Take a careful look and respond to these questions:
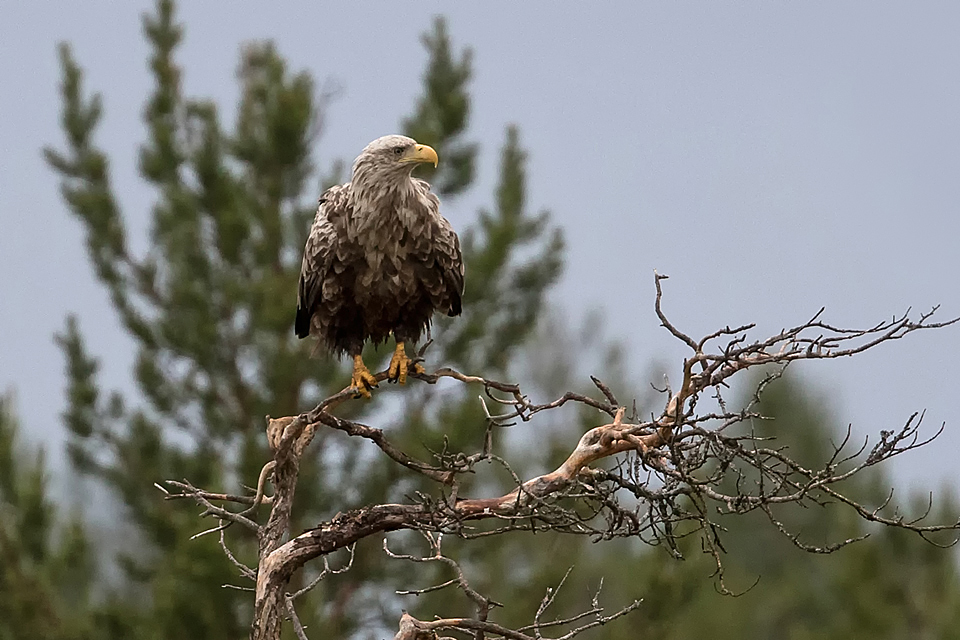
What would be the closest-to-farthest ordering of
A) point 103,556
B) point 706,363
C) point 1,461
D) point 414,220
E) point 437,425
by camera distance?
point 706,363 → point 414,220 → point 437,425 → point 1,461 → point 103,556

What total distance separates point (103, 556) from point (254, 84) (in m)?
12.2

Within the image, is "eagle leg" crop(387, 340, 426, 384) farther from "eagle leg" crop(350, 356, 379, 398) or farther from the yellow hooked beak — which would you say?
the yellow hooked beak

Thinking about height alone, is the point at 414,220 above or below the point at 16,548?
below

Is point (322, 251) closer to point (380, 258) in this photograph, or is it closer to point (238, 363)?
point (380, 258)

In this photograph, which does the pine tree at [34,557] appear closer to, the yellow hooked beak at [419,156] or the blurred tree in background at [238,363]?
the blurred tree in background at [238,363]

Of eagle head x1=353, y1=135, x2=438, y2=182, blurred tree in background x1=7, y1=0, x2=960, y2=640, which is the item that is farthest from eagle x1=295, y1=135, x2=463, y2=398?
blurred tree in background x1=7, y1=0, x2=960, y2=640

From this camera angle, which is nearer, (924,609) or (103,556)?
(924,609)

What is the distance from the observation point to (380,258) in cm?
528

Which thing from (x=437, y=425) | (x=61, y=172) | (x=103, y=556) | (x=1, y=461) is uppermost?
(x=103, y=556)

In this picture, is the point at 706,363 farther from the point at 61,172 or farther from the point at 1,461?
the point at 61,172

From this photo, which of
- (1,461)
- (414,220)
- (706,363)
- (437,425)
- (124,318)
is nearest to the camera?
(706,363)

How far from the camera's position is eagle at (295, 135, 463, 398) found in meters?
5.24

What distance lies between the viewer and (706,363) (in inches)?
156

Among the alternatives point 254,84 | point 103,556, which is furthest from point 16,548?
point 103,556
